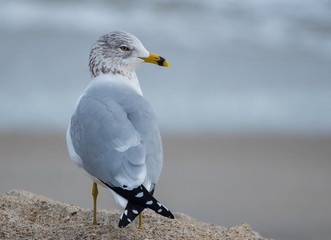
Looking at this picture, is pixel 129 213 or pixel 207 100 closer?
pixel 129 213

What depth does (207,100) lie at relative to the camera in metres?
7.22

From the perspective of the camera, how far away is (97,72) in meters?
3.27

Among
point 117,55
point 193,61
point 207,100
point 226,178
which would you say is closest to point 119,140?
point 117,55

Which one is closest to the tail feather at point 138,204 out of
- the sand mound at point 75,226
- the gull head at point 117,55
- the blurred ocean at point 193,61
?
the sand mound at point 75,226

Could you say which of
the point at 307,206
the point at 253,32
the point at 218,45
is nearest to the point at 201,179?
the point at 307,206

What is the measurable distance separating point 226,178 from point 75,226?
2452 millimetres

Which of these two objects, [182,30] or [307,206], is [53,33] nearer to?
[182,30]

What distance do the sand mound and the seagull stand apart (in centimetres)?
13

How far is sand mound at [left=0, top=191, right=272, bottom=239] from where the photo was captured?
2867 mm

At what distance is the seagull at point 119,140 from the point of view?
2352 mm

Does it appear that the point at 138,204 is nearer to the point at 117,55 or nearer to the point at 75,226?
the point at 75,226

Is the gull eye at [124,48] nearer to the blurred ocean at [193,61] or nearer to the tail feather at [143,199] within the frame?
the tail feather at [143,199]

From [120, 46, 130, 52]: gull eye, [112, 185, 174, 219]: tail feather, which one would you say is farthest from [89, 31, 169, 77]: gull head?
[112, 185, 174, 219]: tail feather

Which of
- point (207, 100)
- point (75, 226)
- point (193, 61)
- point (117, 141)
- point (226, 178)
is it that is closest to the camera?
point (117, 141)
